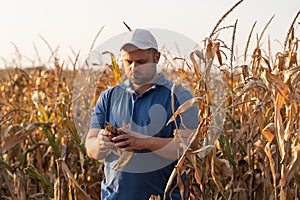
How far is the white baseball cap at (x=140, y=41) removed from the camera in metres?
2.03

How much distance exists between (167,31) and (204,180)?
597mm

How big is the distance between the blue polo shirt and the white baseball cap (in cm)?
15

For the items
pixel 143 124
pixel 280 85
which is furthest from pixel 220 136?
pixel 280 85

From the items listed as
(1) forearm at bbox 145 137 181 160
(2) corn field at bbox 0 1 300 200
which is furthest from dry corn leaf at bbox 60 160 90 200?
(1) forearm at bbox 145 137 181 160

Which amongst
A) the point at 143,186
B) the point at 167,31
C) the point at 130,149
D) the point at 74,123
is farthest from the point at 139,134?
the point at 74,123

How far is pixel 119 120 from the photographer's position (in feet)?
6.98

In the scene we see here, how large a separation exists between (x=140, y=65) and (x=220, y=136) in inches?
26.6

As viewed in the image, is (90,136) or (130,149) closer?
(130,149)

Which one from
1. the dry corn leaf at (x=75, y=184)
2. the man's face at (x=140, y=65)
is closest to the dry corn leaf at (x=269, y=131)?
the man's face at (x=140, y=65)

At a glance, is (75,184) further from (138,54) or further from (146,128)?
(138,54)

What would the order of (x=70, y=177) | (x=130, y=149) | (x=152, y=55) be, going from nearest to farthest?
(x=130, y=149) < (x=152, y=55) < (x=70, y=177)

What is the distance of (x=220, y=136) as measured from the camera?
98.7 inches

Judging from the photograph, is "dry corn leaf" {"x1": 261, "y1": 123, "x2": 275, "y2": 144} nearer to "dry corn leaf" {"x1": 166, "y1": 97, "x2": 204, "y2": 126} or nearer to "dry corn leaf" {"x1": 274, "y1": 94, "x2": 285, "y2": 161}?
"dry corn leaf" {"x1": 274, "y1": 94, "x2": 285, "y2": 161}

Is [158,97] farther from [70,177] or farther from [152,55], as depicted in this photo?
[70,177]
